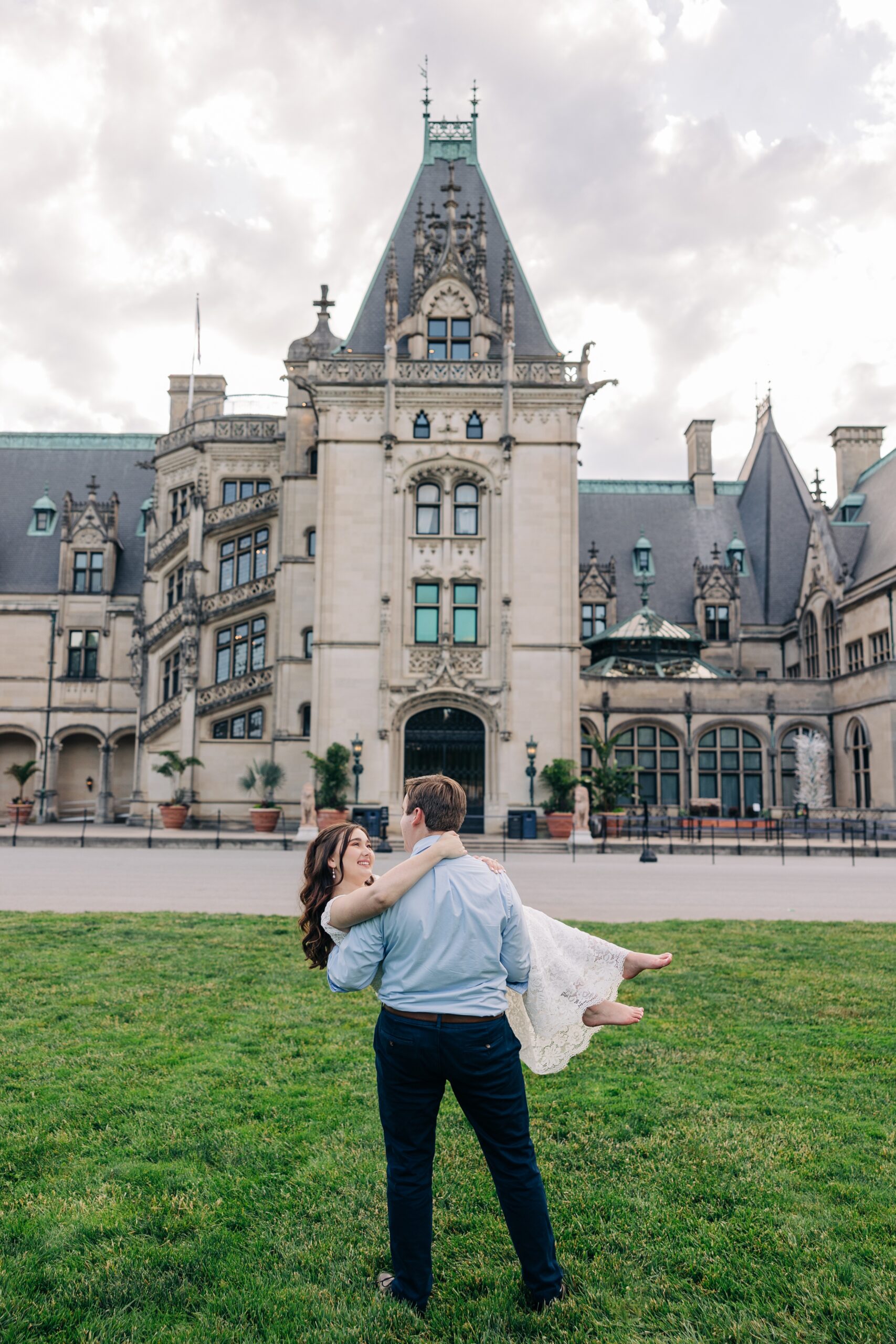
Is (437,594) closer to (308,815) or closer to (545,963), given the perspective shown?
(308,815)

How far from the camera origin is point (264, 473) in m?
37.3

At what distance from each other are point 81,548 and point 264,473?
12.8 meters

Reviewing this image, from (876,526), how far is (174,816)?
30864mm

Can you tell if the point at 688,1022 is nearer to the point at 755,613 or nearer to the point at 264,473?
the point at 264,473

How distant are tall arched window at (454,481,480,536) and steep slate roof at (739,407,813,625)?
705 inches

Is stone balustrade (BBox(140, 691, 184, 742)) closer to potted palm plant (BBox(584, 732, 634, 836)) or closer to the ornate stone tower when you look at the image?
the ornate stone tower

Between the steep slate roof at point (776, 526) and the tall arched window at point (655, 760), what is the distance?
1069 cm

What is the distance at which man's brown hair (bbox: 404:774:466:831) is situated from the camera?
3582 mm

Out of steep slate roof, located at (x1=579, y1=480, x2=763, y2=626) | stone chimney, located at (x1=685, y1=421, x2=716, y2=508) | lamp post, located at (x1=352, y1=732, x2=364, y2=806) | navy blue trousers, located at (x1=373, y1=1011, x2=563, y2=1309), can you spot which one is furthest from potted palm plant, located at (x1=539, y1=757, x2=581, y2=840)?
navy blue trousers, located at (x1=373, y1=1011, x2=563, y2=1309)

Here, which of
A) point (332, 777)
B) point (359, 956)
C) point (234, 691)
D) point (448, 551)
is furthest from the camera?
point (234, 691)

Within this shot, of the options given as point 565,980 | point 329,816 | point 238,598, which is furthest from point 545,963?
point 238,598

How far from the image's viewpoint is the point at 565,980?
395 centimetres

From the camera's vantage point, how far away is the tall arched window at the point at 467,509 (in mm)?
32781

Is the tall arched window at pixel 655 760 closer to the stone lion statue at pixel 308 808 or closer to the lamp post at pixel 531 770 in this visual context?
the lamp post at pixel 531 770
